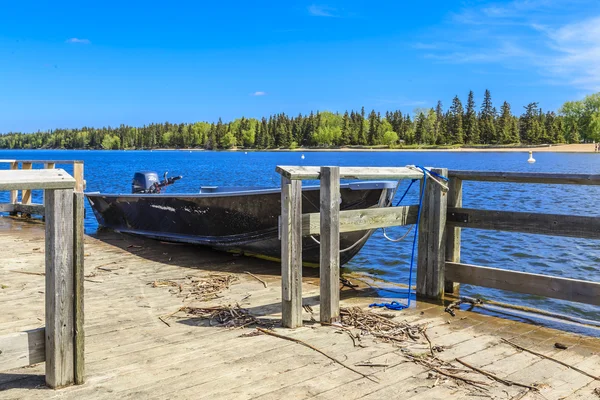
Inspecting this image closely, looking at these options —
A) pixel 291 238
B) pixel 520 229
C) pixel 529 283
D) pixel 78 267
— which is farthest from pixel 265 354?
pixel 520 229

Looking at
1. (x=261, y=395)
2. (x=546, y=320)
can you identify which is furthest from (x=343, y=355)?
(x=546, y=320)

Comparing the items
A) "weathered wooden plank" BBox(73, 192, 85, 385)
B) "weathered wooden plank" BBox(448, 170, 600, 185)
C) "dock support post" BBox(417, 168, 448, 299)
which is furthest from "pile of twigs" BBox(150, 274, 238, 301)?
"weathered wooden plank" BBox(448, 170, 600, 185)

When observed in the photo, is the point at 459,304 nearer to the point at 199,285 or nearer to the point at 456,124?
the point at 199,285

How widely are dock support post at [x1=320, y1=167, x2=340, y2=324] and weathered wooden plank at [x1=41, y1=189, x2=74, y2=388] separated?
6.78 feet

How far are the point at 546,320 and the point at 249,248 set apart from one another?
13.9 ft

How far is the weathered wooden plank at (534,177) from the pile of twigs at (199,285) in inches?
109

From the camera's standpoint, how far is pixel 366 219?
16.0ft

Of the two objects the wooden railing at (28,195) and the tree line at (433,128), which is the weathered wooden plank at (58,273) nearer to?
the wooden railing at (28,195)

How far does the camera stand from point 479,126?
130 m

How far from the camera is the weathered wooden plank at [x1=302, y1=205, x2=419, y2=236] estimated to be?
14.6 feet

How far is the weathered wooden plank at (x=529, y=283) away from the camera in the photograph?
4.35 m

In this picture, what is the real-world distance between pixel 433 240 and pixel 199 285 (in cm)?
260

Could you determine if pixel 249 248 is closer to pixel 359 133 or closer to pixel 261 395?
pixel 261 395

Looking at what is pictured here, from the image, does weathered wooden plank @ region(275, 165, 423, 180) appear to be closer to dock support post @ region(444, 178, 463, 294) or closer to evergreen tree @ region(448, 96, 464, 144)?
dock support post @ region(444, 178, 463, 294)
